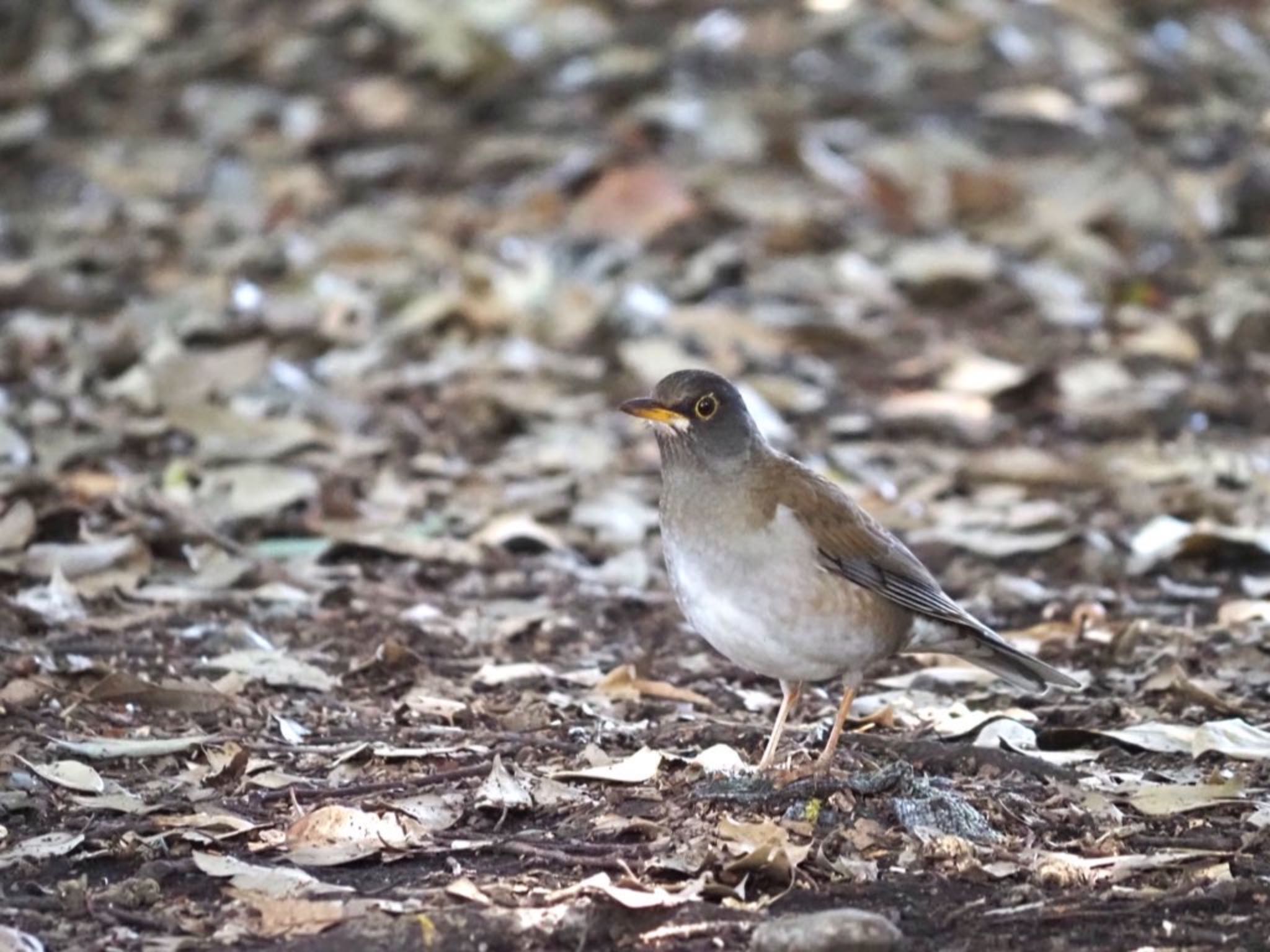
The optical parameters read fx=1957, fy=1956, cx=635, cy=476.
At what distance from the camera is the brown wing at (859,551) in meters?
5.11

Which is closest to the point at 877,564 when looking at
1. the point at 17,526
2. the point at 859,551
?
the point at 859,551

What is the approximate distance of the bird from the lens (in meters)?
4.94

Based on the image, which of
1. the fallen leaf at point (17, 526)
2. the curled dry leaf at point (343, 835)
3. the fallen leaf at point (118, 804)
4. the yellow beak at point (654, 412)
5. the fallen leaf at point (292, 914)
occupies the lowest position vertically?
the fallen leaf at point (17, 526)

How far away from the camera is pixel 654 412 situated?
528 centimetres

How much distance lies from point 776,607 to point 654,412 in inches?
27.2

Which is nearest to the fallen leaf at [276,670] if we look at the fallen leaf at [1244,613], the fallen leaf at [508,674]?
the fallen leaf at [508,674]

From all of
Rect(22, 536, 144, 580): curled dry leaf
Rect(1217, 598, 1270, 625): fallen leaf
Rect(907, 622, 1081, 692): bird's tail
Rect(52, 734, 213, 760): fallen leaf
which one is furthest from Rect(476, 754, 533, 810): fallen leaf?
Rect(1217, 598, 1270, 625): fallen leaf

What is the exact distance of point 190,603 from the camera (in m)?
6.32

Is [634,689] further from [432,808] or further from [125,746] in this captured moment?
[125,746]

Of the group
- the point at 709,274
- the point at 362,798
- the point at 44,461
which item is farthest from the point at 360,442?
the point at 362,798

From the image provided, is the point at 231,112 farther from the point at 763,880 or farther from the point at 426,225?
the point at 763,880

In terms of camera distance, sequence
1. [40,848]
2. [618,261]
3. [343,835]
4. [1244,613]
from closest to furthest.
Result: [40,848] < [343,835] < [1244,613] < [618,261]

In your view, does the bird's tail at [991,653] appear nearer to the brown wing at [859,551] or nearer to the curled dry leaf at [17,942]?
the brown wing at [859,551]

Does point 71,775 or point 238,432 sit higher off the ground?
point 71,775
